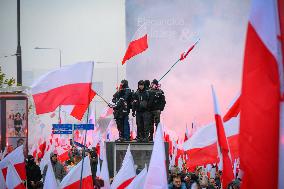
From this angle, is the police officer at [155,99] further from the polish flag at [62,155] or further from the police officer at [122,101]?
the polish flag at [62,155]

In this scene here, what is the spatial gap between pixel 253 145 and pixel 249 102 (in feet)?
1.23

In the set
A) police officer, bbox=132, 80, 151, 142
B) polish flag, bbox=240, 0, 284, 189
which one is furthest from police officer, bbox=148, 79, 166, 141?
polish flag, bbox=240, 0, 284, 189

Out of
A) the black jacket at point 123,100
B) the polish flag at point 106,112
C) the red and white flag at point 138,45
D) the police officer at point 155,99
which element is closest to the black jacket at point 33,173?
the black jacket at point 123,100

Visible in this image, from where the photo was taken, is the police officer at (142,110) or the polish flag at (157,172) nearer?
the polish flag at (157,172)

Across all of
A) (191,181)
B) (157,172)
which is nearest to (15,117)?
(191,181)

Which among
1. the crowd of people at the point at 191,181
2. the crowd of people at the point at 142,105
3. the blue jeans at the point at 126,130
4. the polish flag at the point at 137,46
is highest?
the polish flag at the point at 137,46

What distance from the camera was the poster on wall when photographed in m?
28.3

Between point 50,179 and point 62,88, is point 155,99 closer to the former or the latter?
point 50,179

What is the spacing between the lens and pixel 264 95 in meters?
6.62

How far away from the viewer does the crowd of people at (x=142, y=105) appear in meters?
18.4

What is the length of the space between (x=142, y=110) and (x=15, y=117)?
10.9 metres

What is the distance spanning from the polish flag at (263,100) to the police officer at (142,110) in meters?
11.4

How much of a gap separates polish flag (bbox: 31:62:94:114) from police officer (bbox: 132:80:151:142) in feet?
22.1

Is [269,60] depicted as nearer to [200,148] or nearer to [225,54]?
[200,148]
